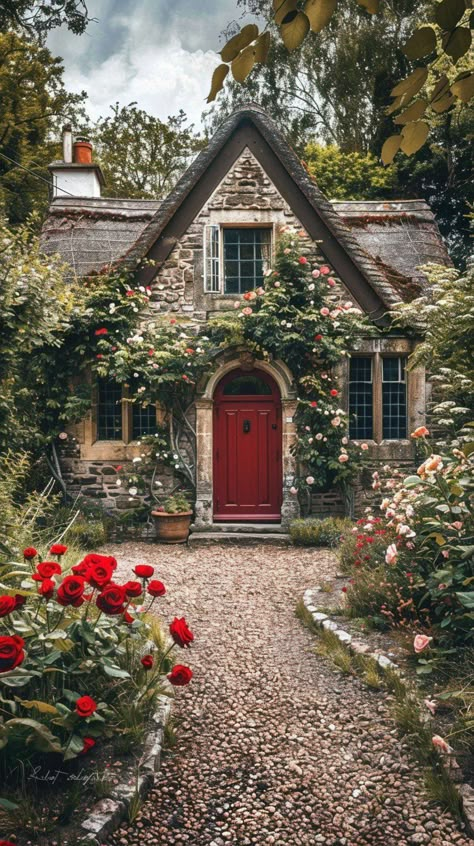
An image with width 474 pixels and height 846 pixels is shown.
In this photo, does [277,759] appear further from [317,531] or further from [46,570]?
[317,531]

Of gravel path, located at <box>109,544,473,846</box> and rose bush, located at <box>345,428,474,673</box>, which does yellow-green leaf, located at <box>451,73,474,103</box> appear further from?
gravel path, located at <box>109,544,473,846</box>

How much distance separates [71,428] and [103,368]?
1.33 m

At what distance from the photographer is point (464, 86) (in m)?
1.48

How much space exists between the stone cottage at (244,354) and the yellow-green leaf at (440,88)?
8.57 m

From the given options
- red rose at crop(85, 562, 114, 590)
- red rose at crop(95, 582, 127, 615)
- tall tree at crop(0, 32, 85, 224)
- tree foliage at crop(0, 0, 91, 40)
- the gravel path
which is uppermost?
tall tree at crop(0, 32, 85, 224)

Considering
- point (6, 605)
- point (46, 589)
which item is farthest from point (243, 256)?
point (6, 605)

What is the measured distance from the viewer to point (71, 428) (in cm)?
1035

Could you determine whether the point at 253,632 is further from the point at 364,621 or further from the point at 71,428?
the point at 71,428

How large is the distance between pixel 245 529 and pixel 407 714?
21.1 ft

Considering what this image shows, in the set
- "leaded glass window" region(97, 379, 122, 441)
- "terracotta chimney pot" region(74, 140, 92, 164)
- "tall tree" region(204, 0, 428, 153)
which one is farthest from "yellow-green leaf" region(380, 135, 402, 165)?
"tall tree" region(204, 0, 428, 153)

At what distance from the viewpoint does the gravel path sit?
9.46 feet

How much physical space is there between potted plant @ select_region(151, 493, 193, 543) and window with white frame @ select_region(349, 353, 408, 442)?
121 inches

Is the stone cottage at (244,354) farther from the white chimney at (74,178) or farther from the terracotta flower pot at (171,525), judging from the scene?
the white chimney at (74,178)

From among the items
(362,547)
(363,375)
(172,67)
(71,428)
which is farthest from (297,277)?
(172,67)
